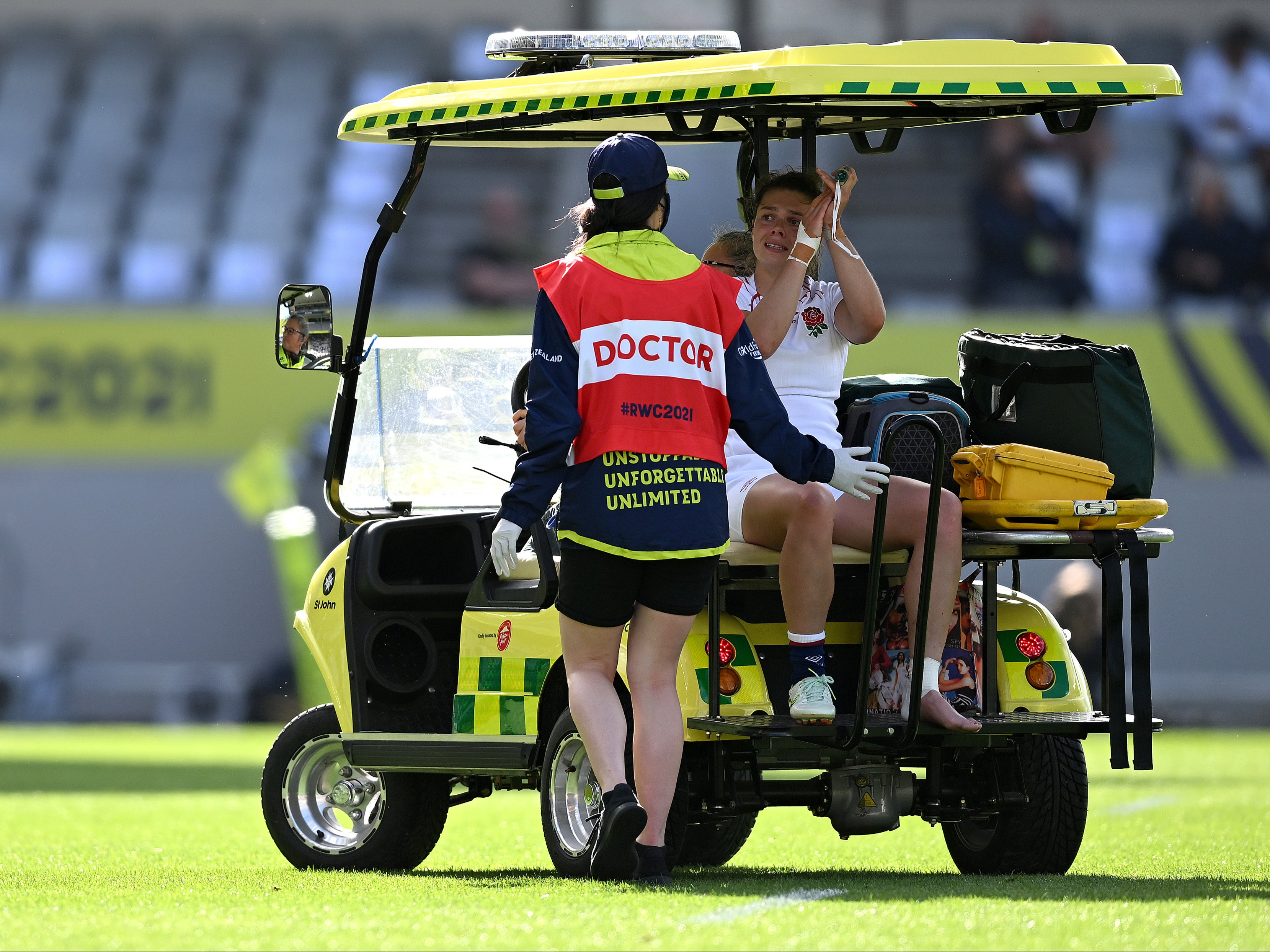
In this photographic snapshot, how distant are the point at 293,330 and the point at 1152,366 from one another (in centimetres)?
1421

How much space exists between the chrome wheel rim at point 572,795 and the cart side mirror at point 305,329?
1.52 m

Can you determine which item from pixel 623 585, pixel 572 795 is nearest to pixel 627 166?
pixel 623 585

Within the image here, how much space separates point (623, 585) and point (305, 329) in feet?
5.80

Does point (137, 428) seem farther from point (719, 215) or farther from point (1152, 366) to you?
point (1152, 366)

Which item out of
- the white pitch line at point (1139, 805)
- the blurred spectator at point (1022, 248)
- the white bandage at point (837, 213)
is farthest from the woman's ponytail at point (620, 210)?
the blurred spectator at point (1022, 248)

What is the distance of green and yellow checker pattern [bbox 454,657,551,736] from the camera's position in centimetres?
667

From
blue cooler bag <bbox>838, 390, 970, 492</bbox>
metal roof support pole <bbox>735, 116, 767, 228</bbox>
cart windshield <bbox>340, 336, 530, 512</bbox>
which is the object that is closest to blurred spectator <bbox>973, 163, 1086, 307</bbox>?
cart windshield <bbox>340, 336, 530, 512</bbox>

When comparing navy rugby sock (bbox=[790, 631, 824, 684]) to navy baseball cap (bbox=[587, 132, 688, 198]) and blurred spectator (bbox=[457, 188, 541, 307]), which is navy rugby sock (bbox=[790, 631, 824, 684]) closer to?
navy baseball cap (bbox=[587, 132, 688, 198])

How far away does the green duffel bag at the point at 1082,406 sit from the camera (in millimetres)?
6363

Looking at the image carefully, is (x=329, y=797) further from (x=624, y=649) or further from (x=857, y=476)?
(x=857, y=476)

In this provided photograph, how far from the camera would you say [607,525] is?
18.5 feet

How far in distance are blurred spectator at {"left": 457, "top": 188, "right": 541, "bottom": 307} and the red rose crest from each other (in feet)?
45.7

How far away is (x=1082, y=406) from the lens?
6367mm

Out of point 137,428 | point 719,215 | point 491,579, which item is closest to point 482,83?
point 491,579
